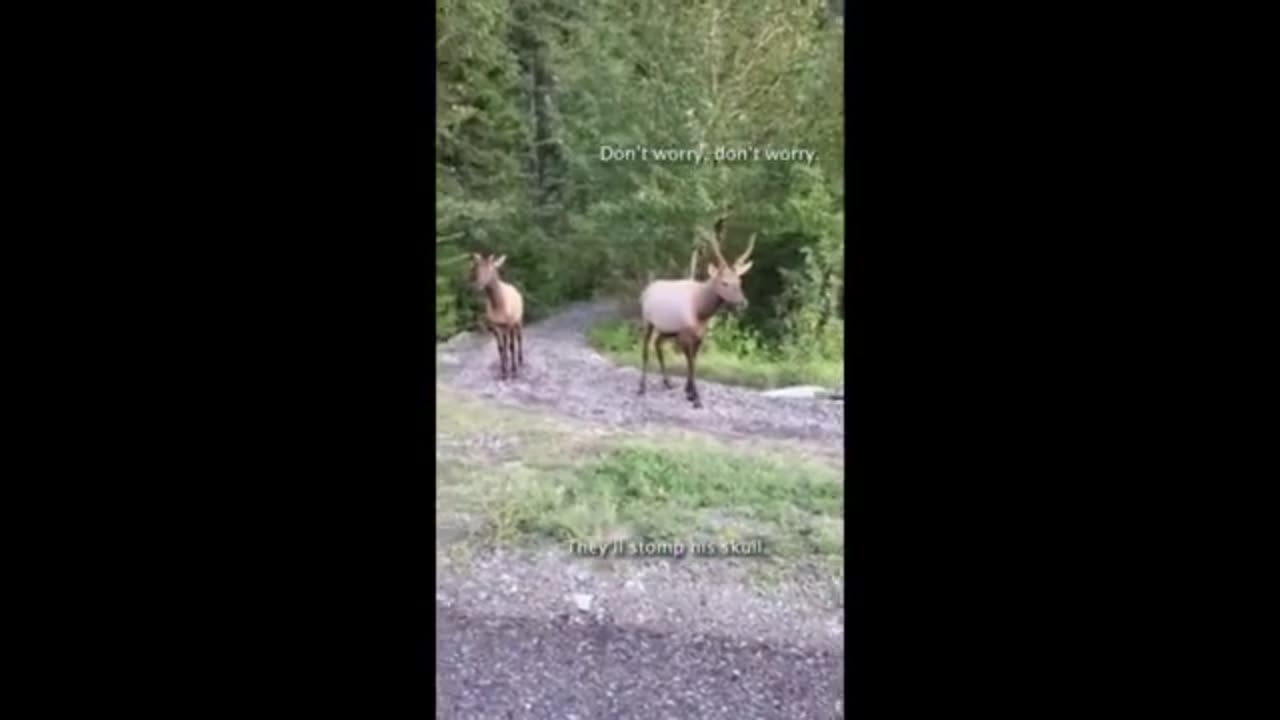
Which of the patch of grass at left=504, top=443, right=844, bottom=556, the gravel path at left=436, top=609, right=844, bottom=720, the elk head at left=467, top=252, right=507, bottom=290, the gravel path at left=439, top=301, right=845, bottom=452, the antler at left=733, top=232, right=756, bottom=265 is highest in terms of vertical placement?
the antler at left=733, top=232, right=756, bottom=265

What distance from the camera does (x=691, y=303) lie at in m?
1.71

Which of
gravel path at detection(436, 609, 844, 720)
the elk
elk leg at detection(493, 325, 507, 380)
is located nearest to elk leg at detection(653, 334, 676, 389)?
the elk

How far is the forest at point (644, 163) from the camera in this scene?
1687mm

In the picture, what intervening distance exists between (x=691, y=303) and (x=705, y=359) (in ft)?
0.27

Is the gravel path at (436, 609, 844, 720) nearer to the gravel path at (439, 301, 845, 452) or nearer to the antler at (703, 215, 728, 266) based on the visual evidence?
the gravel path at (439, 301, 845, 452)

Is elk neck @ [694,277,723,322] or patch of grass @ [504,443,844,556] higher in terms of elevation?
elk neck @ [694,277,723,322]

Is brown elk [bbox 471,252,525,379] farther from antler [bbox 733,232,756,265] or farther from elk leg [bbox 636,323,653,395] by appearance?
antler [bbox 733,232,756,265]

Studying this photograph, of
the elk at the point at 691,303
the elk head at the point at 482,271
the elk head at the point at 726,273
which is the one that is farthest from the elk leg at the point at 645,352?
the elk head at the point at 482,271

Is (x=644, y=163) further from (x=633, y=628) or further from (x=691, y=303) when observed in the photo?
(x=633, y=628)

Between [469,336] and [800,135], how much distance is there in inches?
20.9

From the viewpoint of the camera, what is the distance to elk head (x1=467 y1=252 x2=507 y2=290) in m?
1.70
